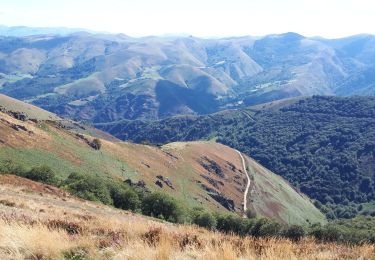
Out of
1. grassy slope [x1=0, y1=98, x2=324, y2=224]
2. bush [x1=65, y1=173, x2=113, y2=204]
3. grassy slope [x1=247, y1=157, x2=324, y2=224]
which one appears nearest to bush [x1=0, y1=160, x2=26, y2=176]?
bush [x1=65, y1=173, x2=113, y2=204]

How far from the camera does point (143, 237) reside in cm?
1328

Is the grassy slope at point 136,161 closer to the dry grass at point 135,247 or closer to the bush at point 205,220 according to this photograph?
the bush at point 205,220

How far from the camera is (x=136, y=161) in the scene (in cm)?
13062

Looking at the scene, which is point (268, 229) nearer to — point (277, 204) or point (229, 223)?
point (229, 223)

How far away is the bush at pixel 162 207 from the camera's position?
2682 inches

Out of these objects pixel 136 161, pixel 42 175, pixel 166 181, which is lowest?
pixel 166 181

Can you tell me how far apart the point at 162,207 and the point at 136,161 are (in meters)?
62.9

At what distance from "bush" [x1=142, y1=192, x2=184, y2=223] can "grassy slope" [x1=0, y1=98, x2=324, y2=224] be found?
21491 mm

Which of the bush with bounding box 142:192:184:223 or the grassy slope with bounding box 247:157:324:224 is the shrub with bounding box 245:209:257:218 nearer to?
the grassy slope with bounding box 247:157:324:224

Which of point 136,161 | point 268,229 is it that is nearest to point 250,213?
point 136,161

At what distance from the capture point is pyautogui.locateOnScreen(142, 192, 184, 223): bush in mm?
68125

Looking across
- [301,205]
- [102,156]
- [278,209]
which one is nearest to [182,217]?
[102,156]

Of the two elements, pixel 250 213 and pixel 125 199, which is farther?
pixel 250 213

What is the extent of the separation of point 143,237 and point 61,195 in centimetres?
3169
